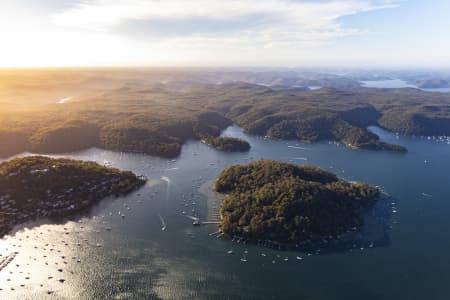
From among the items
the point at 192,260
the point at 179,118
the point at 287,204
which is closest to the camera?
the point at 192,260

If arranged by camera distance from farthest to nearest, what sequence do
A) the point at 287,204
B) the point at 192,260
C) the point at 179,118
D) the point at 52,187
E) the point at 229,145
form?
the point at 179,118
the point at 229,145
the point at 52,187
the point at 287,204
the point at 192,260

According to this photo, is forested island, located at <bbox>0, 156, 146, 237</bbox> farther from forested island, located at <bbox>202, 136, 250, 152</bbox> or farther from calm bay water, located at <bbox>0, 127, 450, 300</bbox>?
forested island, located at <bbox>202, 136, 250, 152</bbox>

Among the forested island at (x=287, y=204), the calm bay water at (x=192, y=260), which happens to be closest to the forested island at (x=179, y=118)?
the forested island at (x=287, y=204)

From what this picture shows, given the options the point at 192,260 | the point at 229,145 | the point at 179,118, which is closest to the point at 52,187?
the point at 192,260

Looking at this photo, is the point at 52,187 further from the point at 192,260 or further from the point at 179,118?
the point at 179,118

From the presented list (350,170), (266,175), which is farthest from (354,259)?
(350,170)

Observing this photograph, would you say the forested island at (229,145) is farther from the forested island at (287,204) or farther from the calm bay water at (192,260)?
the calm bay water at (192,260)

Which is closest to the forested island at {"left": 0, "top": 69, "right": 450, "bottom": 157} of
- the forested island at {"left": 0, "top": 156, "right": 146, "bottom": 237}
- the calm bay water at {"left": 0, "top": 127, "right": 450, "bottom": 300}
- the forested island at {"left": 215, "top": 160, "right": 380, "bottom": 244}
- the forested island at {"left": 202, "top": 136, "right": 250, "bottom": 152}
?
the forested island at {"left": 202, "top": 136, "right": 250, "bottom": 152}

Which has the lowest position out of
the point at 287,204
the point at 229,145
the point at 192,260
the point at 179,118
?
the point at 192,260

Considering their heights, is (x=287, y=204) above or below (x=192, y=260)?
above
